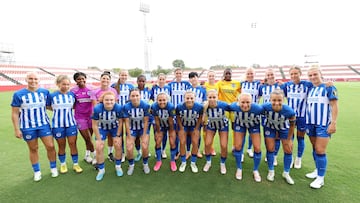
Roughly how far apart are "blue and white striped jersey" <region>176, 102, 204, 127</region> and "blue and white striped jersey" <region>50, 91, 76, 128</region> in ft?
6.22

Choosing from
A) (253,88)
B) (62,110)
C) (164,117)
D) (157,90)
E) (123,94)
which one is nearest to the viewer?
(62,110)

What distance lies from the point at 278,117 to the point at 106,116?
9.13 feet

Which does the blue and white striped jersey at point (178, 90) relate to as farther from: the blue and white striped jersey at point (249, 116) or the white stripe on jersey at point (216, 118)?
the blue and white striped jersey at point (249, 116)

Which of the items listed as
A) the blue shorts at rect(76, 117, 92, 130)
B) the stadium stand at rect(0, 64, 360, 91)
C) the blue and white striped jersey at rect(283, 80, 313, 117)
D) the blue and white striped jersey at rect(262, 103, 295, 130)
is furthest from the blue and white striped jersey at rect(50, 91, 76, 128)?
the stadium stand at rect(0, 64, 360, 91)

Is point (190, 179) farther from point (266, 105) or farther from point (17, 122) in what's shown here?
point (17, 122)

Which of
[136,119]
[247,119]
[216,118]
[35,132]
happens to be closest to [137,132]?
[136,119]

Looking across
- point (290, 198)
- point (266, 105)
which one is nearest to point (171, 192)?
point (290, 198)

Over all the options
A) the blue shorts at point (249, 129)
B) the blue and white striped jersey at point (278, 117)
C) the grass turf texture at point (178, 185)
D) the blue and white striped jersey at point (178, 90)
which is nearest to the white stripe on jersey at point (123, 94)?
the blue and white striped jersey at point (178, 90)

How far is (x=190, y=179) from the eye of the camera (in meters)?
3.41

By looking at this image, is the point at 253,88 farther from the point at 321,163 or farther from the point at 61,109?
the point at 61,109

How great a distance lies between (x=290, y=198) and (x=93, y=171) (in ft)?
10.5

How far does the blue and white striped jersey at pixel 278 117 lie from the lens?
10.2 ft

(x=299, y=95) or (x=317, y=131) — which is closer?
(x=317, y=131)

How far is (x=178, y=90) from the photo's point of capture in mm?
4797
